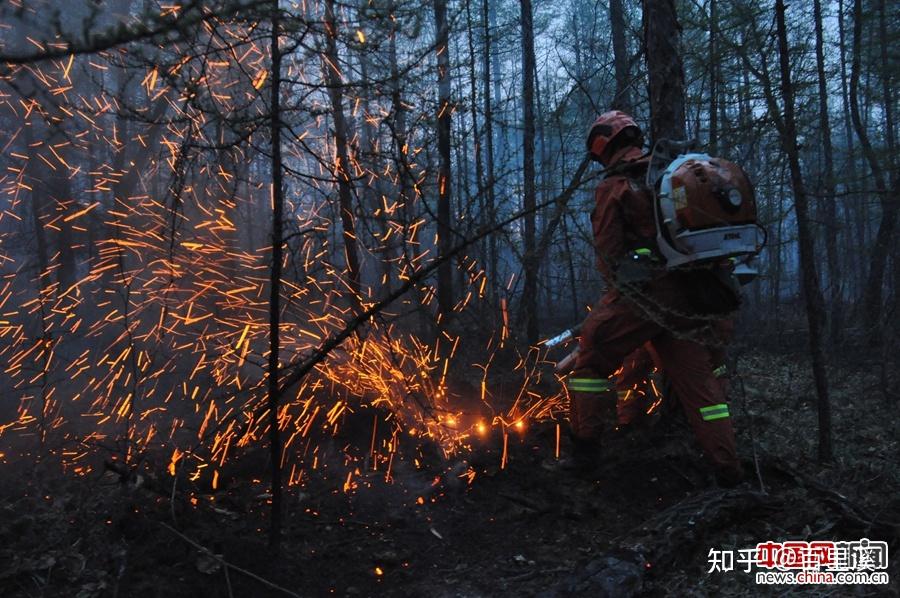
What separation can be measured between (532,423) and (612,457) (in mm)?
940

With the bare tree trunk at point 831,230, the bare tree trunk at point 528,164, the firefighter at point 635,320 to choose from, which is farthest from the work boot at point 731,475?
the bare tree trunk at point 831,230

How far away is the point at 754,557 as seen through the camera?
10.4 feet

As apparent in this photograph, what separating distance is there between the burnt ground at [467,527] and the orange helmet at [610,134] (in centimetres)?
198

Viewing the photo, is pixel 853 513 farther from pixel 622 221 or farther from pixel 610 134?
pixel 610 134

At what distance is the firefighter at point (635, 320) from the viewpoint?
164 inches

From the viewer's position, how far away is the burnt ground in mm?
3143

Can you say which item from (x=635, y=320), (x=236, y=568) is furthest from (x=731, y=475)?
(x=236, y=568)

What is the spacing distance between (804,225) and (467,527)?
3.46 metres

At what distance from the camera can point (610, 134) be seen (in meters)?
4.60

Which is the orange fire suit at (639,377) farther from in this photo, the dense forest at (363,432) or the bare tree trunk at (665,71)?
the bare tree trunk at (665,71)

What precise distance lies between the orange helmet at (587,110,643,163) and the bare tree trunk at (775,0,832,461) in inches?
43.3

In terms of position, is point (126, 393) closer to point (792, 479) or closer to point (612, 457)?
point (612, 457)

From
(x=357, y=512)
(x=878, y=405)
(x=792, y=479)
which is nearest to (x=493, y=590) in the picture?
(x=357, y=512)

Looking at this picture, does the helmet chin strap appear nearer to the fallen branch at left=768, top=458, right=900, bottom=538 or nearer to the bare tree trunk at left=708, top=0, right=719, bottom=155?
the bare tree trunk at left=708, top=0, right=719, bottom=155
